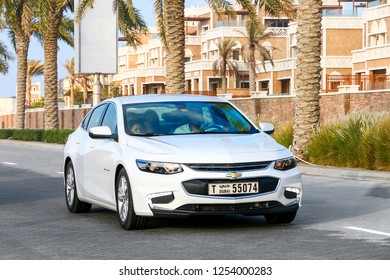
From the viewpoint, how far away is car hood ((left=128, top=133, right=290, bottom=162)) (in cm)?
1083

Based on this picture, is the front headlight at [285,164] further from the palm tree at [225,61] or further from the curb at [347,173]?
the palm tree at [225,61]

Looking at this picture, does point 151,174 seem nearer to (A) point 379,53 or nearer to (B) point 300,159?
(B) point 300,159

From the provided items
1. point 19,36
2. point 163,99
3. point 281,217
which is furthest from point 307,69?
point 19,36

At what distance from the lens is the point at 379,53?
69438mm

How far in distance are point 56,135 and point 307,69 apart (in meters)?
22.4

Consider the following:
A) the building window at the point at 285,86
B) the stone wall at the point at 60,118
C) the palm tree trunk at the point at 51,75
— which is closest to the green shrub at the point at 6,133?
the palm tree trunk at the point at 51,75

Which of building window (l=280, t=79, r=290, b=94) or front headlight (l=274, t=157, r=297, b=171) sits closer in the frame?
front headlight (l=274, t=157, r=297, b=171)

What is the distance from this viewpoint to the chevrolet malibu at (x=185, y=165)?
35.3 ft

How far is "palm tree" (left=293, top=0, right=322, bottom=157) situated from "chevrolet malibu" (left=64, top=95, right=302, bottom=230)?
1311cm

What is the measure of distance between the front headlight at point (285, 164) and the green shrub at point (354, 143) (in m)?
11.2

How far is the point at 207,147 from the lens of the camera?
36.0 ft

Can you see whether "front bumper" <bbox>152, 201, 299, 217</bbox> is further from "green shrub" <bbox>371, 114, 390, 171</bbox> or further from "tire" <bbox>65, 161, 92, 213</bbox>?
"green shrub" <bbox>371, 114, 390, 171</bbox>

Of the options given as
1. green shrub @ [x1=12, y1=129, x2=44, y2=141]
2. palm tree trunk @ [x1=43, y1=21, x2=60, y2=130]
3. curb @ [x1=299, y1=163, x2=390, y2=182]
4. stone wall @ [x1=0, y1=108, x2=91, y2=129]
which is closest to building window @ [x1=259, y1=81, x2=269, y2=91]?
stone wall @ [x1=0, y1=108, x2=91, y2=129]
